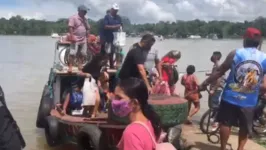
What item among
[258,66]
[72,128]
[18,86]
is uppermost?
[258,66]

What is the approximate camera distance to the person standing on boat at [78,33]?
1102 centimetres

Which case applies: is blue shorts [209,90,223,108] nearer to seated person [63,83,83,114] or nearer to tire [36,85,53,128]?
seated person [63,83,83,114]

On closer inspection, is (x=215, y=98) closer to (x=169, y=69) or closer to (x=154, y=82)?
(x=154, y=82)

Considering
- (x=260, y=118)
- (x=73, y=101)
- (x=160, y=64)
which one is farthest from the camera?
(x=160, y=64)

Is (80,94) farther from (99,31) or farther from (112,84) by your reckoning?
(99,31)

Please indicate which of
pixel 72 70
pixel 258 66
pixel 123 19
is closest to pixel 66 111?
pixel 72 70

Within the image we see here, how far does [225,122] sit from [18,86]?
18.8 metres

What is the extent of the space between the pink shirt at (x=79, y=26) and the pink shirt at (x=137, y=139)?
816cm

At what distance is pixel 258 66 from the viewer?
631cm

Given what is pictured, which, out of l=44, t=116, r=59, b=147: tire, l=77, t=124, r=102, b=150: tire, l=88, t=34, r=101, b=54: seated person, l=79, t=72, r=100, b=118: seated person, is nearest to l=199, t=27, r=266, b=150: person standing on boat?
l=77, t=124, r=102, b=150: tire

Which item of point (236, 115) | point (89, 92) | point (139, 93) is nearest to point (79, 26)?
point (89, 92)

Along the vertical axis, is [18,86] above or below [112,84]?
below

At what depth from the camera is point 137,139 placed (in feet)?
9.86

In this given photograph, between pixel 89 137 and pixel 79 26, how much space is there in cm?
403
